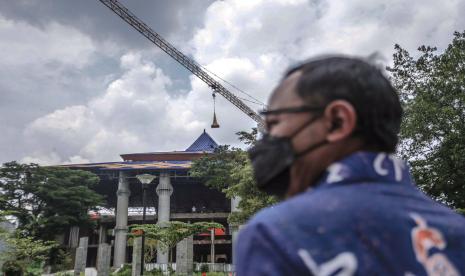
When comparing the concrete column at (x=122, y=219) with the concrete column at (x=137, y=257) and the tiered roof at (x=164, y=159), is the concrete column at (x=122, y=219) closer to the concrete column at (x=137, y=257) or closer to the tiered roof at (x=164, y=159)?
the tiered roof at (x=164, y=159)

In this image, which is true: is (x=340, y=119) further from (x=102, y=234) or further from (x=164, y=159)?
(x=164, y=159)

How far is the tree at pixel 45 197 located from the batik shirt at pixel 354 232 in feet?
119

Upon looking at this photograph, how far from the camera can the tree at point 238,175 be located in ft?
65.3

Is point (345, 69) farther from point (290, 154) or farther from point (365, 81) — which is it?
point (290, 154)

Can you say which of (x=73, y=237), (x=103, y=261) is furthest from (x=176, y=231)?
(x=73, y=237)

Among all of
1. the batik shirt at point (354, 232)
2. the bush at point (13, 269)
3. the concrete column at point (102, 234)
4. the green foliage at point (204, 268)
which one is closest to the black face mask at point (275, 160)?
the batik shirt at point (354, 232)

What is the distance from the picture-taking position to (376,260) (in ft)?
3.27

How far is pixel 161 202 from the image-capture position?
3878cm

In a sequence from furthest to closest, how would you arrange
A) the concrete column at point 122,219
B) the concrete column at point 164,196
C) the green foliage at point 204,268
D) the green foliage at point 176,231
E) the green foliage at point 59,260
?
the concrete column at point 122,219 → the concrete column at point 164,196 → the green foliage at point 59,260 → the green foliage at point 204,268 → the green foliage at point 176,231

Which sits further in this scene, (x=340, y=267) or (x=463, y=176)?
(x=463, y=176)

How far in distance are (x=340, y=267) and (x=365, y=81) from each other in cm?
50

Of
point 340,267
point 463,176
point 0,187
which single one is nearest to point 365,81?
point 340,267

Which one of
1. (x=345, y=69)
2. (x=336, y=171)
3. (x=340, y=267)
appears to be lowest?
(x=340, y=267)

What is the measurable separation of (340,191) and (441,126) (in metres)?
18.5
